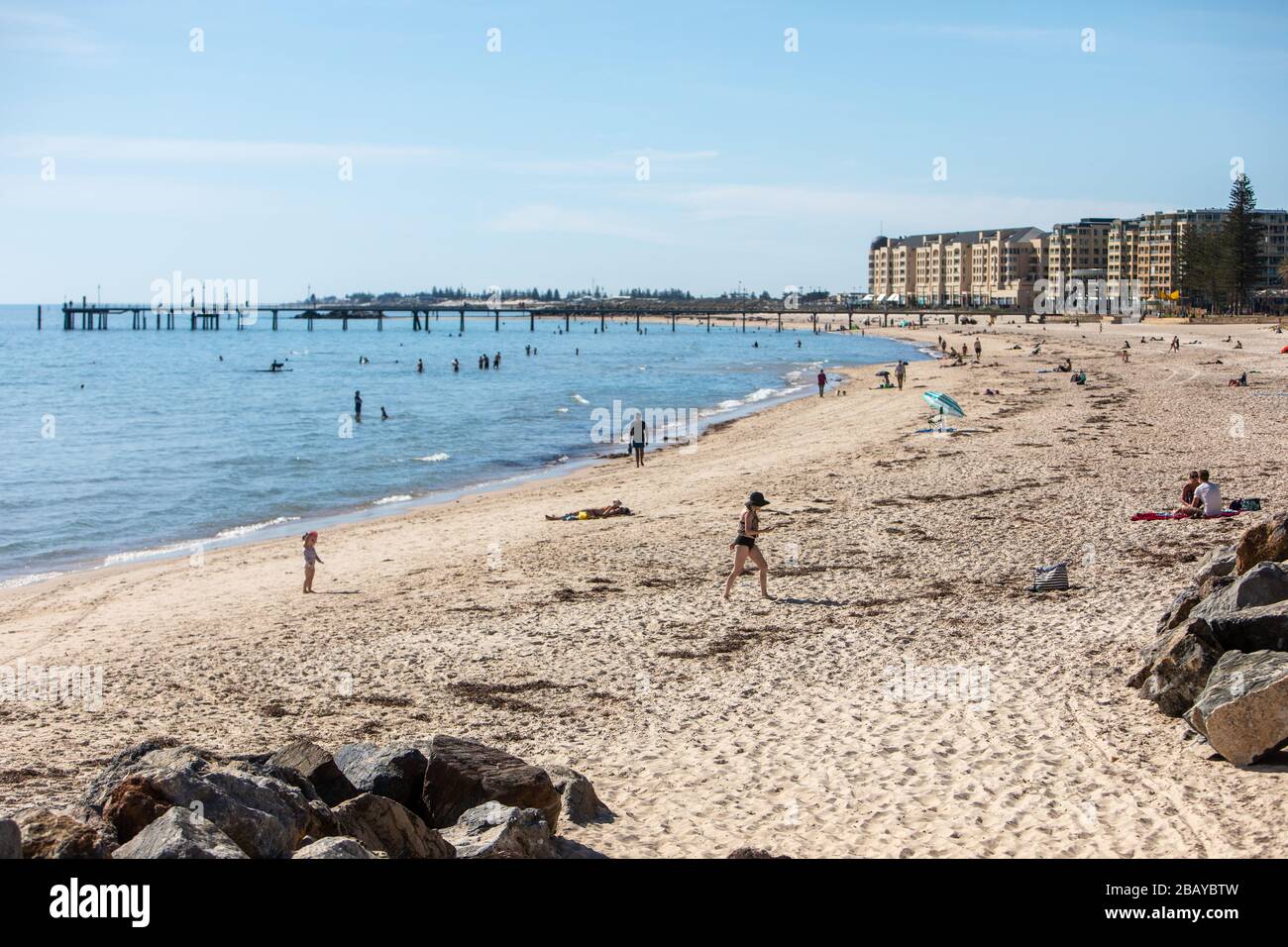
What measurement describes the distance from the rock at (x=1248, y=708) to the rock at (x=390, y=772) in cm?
547

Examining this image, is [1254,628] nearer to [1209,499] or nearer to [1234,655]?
[1234,655]

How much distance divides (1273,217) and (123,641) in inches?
7160

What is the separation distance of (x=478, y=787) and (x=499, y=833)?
3.19ft

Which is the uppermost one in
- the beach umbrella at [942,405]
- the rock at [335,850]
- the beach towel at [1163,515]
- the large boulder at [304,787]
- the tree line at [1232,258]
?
the tree line at [1232,258]

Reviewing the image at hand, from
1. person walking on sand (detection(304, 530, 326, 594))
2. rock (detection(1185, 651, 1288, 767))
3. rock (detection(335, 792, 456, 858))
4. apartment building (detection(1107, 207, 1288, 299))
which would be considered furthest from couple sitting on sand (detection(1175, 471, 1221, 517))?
apartment building (detection(1107, 207, 1288, 299))

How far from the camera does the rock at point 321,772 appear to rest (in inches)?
266

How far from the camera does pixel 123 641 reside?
13.2 m

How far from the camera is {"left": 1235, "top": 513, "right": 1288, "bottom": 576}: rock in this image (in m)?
10.3

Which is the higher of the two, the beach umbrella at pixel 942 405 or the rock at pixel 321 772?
Answer: the beach umbrella at pixel 942 405

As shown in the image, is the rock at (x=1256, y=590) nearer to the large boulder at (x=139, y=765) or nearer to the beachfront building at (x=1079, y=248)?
the large boulder at (x=139, y=765)

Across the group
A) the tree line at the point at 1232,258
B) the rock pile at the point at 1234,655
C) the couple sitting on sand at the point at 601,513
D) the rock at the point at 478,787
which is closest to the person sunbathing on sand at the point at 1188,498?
the rock pile at the point at 1234,655

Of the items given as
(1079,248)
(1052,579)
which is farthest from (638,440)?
(1079,248)
